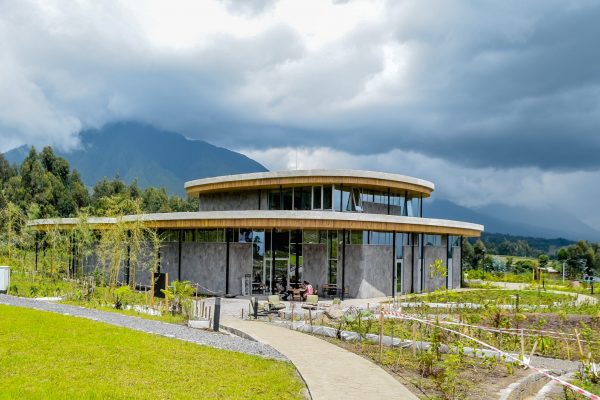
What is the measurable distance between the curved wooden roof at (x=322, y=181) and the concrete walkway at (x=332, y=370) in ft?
46.9

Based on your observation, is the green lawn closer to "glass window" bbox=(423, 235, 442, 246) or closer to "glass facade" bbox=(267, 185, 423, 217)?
"glass facade" bbox=(267, 185, 423, 217)

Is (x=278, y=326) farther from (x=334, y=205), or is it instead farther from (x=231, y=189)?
(x=231, y=189)

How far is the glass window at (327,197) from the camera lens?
28655 millimetres

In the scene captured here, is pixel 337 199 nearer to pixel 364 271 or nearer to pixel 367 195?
pixel 367 195

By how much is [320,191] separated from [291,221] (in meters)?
5.35

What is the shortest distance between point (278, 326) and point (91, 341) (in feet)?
20.1

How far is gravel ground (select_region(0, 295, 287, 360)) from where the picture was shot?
484 inches

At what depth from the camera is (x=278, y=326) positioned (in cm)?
1650

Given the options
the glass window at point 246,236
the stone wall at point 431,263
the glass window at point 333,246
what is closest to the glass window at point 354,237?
the glass window at point 333,246

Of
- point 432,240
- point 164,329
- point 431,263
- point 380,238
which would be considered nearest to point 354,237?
point 380,238

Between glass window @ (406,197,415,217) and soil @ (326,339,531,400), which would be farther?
glass window @ (406,197,415,217)

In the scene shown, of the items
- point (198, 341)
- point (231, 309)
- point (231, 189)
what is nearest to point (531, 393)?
point (198, 341)

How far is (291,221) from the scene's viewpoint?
23953 millimetres

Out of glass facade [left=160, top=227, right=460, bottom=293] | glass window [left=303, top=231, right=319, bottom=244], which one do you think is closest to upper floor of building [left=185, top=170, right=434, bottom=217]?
glass facade [left=160, top=227, right=460, bottom=293]
